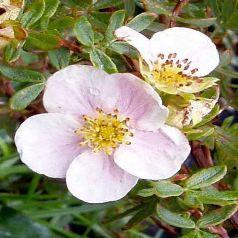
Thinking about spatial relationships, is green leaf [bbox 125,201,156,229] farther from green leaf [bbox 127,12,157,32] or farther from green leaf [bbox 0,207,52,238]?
green leaf [bbox 0,207,52,238]

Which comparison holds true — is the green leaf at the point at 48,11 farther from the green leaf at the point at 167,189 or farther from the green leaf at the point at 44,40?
the green leaf at the point at 167,189

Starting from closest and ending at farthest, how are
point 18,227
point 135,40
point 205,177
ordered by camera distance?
point 135,40 < point 205,177 < point 18,227

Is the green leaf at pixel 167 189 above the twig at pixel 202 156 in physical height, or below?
above

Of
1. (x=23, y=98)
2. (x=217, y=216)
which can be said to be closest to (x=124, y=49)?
(x=23, y=98)

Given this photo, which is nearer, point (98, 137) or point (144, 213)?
point (98, 137)

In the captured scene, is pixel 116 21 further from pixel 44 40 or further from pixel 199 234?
pixel 199 234

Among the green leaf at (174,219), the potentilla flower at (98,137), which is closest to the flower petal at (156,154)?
the potentilla flower at (98,137)

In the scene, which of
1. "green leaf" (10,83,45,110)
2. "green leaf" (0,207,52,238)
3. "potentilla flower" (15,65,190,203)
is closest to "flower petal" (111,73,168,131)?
"potentilla flower" (15,65,190,203)
